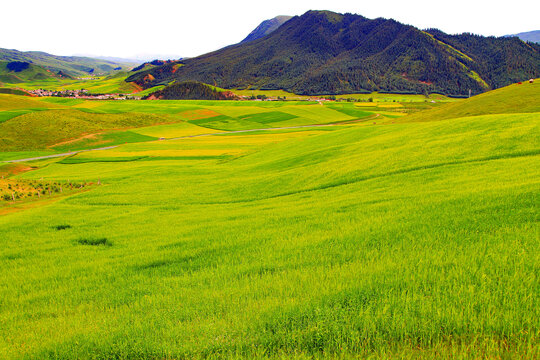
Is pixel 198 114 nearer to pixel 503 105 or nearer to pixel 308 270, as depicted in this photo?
pixel 503 105

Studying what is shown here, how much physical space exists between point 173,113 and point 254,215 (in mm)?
131163

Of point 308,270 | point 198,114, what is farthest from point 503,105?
point 198,114

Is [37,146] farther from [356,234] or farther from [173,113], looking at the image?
[356,234]

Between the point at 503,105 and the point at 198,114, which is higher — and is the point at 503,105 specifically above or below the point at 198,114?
below

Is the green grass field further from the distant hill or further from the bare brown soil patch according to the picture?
the bare brown soil patch

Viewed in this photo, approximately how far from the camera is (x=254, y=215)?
15.5 metres

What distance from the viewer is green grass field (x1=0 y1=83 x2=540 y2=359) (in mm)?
4824

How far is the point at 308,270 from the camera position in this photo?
7.54 meters

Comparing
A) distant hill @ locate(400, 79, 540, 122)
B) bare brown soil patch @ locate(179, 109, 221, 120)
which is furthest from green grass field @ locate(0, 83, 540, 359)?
bare brown soil patch @ locate(179, 109, 221, 120)

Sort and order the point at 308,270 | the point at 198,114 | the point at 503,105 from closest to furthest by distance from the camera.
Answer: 1. the point at 308,270
2. the point at 503,105
3. the point at 198,114

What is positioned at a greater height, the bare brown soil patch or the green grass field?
the bare brown soil patch

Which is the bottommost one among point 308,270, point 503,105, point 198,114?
point 308,270

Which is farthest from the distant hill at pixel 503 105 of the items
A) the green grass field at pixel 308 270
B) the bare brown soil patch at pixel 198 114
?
the bare brown soil patch at pixel 198 114

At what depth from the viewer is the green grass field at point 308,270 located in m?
4.82
